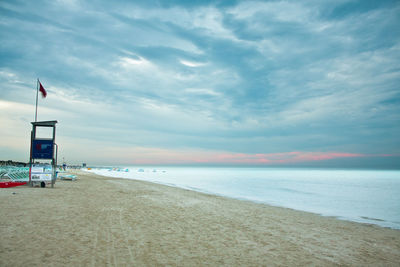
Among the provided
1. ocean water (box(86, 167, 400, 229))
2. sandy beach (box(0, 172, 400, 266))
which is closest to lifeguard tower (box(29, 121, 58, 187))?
sandy beach (box(0, 172, 400, 266))

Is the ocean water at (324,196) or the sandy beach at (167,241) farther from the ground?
the sandy beach at (167,241)

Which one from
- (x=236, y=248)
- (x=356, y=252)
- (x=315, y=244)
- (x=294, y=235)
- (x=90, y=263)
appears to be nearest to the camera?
(x=90, y=263)

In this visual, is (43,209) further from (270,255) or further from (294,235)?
(294,235)

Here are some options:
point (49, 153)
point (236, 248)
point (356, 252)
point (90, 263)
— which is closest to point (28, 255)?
point (90, 263)

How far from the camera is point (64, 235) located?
7.19 m

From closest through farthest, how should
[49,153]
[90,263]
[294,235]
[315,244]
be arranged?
[90,263] < [315,244] < [294,235] < [49,153]

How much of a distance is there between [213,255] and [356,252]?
15.9 feet

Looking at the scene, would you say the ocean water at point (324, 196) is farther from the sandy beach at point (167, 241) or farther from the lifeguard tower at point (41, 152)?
the lifeguard tower at point (41, 152)

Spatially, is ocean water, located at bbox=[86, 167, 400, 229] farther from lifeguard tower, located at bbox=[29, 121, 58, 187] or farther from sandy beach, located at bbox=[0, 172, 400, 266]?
lifeguard tower, located at bbox=[29, 121, 58, 187]

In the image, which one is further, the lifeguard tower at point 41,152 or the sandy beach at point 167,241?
the lifeguard tower at point 41,152

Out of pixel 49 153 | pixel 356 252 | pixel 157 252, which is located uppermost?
pixel 49 153

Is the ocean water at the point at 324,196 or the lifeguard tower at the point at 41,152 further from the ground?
the lifeguard tower at the point at 41,152

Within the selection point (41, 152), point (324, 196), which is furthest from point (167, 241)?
point (324, 196)

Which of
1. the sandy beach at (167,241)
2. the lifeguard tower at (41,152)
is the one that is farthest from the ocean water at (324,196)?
the lifeguard tower at (41,152)
